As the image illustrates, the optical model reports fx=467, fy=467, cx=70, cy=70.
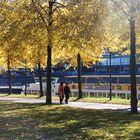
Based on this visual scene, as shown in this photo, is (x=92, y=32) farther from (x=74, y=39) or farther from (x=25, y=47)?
(x=25, y=47)

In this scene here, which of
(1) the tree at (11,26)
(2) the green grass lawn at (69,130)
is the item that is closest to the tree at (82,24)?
(1) the tree at (11,26)

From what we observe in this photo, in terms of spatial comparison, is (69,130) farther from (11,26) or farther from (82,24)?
(11,26)

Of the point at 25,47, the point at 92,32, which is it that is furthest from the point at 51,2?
the point at 92,32

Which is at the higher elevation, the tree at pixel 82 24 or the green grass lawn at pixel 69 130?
the tree at pixel 82 24

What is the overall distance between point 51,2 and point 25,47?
3302mm

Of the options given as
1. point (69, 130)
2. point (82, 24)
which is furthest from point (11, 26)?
point (69, 130)

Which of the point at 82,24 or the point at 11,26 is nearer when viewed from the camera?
the point at 82,24

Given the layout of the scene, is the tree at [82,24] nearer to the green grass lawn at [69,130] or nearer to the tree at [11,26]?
the tree at [11,26]

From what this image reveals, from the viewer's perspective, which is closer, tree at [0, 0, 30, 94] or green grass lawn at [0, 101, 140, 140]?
green grass lawn at [0, 101, 140, 140]

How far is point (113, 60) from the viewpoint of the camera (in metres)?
85.6

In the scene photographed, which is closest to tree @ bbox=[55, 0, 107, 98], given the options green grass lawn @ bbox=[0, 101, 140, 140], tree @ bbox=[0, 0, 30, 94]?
tree @ bbox=[0, 0, 30, 94]

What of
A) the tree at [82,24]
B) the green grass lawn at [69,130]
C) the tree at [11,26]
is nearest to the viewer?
the green grass lawn at [69,130]

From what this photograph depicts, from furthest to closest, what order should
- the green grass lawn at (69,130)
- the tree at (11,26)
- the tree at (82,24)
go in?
the tree at (11,26) < the tree at (82,24) < the green grass lawn at (69,130)

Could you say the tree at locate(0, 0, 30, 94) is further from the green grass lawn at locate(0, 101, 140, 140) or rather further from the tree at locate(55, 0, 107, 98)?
the green grass lawn at locate(0, 101, 140, 140)
